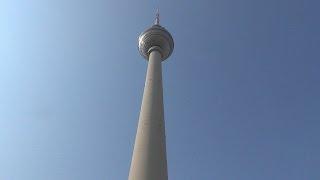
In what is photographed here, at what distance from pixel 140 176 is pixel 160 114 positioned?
1067 centimetres

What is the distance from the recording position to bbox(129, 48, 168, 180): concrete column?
3584 cm

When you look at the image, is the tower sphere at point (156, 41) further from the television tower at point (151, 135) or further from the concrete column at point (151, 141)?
the concrete column at point (151, 141)

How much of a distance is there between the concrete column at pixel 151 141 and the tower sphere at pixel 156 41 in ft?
45.8

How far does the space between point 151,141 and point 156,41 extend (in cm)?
2785

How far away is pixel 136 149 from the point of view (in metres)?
39.0

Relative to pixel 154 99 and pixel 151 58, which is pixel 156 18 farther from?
pixel 154 99

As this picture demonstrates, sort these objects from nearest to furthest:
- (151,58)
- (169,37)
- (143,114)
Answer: (143,114)
(151,58)
(169,37)

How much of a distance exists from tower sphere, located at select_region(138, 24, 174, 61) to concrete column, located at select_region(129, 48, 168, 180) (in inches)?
549

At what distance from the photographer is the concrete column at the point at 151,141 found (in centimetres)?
3584

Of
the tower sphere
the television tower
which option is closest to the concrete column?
the television tower

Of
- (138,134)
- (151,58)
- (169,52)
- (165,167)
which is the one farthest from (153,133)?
(169,52)

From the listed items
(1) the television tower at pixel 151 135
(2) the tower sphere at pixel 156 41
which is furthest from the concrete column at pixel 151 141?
(2) the tower sphere at pixel 156 41

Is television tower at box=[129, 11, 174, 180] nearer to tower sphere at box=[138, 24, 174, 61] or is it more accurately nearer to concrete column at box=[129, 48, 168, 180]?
concrete column at box=[129, 48, 168, 180]

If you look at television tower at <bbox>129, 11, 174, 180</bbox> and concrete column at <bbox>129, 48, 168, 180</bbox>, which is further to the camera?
television tower at <bbox>129, 11, 174, 180</bbox>
